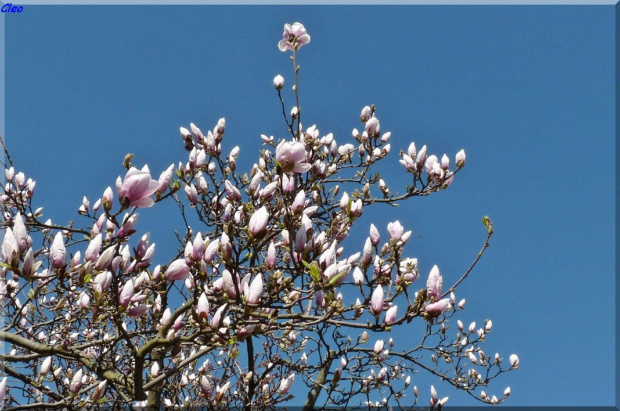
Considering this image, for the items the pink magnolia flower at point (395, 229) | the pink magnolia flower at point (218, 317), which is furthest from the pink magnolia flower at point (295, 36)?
the pink magnolia flower at point (218, 317)

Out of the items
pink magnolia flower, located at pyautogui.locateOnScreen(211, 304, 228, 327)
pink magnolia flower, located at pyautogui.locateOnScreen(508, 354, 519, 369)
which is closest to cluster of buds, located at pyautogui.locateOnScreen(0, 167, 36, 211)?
Result: pink magnolia flower, located at pyautogui.locateOnScreen(211, 304, 228, 327)

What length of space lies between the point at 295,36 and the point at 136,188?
2083mm

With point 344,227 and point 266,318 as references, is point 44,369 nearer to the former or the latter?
point 266,318

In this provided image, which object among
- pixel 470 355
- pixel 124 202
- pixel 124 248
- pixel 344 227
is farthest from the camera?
pixel 470 355

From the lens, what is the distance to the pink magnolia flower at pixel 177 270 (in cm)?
238

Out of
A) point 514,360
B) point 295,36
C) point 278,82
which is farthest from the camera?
point 514,360

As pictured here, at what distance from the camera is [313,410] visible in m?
4.66

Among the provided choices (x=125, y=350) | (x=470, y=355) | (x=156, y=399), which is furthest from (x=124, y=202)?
(x=470, y=355)

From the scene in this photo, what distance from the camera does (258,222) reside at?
214cm

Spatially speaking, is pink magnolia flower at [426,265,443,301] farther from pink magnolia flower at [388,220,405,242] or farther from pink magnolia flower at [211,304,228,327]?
pink magnolia flower at [211,304,228,327]

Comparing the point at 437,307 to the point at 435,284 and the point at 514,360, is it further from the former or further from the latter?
Result: the point at 514,360

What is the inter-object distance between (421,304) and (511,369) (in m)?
5.38

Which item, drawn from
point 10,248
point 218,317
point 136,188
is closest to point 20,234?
point 10,248

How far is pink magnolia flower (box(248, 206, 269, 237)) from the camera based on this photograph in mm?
2137
